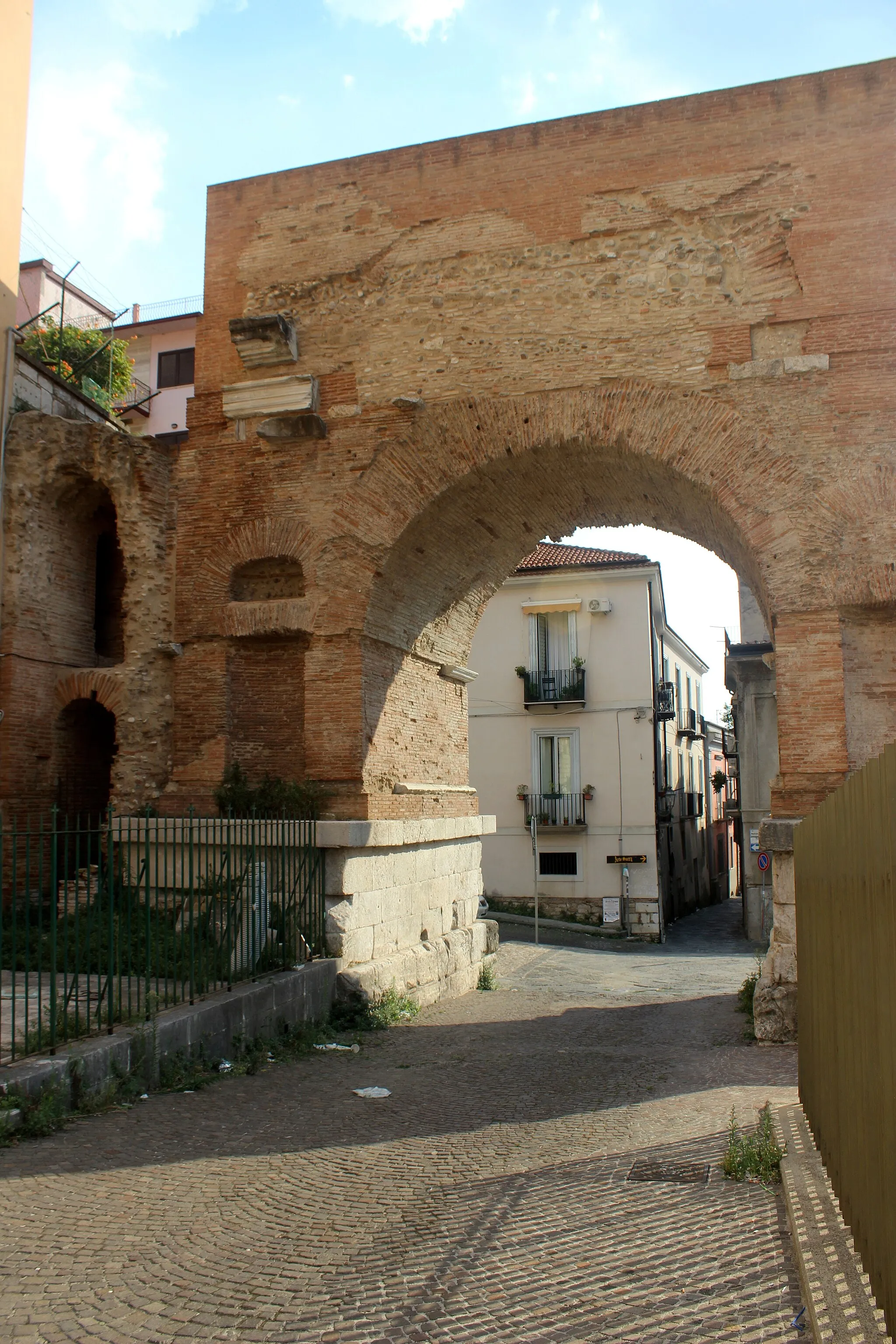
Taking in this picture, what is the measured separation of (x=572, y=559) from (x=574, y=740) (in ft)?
12.6

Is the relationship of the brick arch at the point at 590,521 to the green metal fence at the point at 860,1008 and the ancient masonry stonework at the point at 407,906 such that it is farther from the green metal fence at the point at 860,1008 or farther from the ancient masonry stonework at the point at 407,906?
the green metal fence at the point at 860,1008

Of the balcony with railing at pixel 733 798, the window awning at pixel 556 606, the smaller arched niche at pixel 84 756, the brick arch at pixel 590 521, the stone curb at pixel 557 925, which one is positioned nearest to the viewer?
the brick arch at pixel 590 521

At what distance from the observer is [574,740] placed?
69.7ft

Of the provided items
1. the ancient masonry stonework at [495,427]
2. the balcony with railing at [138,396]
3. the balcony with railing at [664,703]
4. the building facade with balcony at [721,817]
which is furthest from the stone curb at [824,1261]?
the building facade with balcony at [721,817]

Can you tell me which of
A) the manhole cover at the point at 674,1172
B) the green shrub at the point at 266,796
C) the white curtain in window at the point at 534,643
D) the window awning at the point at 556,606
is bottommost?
the manhole cover at the point at 674,1172

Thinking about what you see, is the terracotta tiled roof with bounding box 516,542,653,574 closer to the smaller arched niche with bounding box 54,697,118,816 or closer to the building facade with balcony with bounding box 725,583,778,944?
the building facade with balcony with bounding box 725,583,778,944

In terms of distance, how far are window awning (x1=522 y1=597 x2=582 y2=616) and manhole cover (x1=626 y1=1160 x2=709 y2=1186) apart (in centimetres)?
1707

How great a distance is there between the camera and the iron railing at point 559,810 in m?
20.8

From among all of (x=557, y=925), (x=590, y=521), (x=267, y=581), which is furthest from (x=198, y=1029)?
(x=557, y=925)

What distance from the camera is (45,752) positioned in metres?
10.4

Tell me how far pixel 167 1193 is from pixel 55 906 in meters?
1.32

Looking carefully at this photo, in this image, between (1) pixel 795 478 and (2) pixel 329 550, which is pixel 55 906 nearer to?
(2) pixel 329 550

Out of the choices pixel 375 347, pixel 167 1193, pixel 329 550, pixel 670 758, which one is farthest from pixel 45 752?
pixel 670 758

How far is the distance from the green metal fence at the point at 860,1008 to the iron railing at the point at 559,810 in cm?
1626
